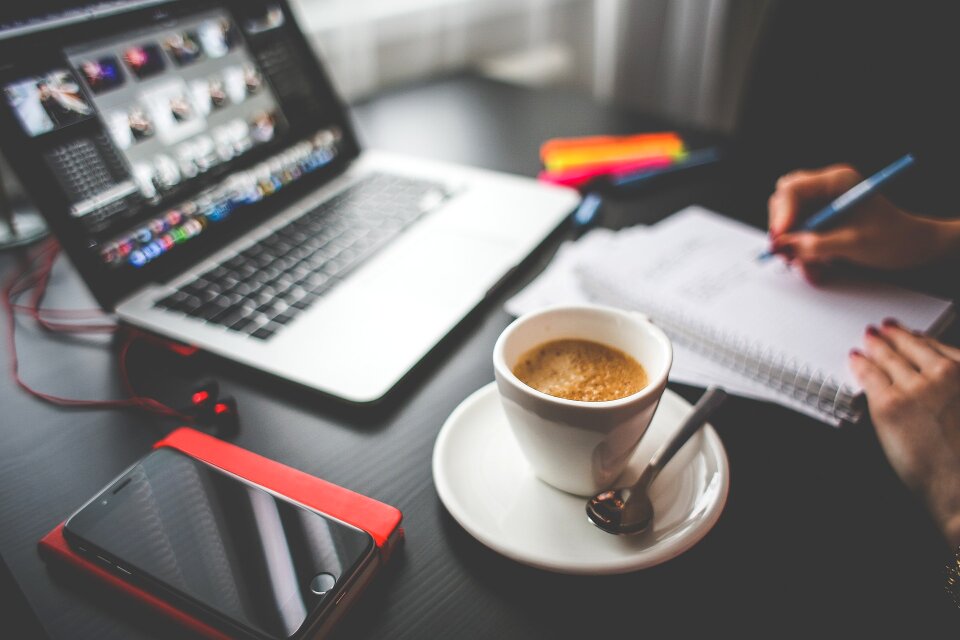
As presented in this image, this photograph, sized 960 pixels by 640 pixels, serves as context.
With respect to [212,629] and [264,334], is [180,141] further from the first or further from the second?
[212,629]

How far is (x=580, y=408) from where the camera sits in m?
0.39

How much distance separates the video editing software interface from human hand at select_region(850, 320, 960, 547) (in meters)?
0.70

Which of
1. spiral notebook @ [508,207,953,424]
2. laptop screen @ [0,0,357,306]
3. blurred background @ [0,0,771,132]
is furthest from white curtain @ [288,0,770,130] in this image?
spiral notebook @ [508,207,953,424]

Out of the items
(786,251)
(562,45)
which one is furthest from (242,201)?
(562,45)

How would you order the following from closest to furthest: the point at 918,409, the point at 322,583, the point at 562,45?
the point at 322,583 < the point at 918,409 < the point at 562,45

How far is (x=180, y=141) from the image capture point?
0.72m

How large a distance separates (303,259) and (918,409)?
61 cm

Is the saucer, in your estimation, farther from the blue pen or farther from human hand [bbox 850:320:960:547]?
the blue pen

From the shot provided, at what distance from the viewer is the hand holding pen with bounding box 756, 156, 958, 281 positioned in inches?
26.5

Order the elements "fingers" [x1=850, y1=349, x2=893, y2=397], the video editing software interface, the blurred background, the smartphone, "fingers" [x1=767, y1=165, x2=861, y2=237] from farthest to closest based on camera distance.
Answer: the blurred background < "fingers" [x1=767, y1=165, x2=861, y2=237] < the video editing software interface < "fingers" [x1=850, y1=349, x2=893, y2=397] < the smartphone

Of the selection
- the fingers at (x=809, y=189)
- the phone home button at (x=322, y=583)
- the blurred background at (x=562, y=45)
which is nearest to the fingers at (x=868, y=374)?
the fingers at (x=809, y=189)

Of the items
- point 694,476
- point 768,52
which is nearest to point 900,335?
point 694,476

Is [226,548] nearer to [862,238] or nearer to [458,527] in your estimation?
[458,527]

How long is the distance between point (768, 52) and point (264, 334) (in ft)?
3.21
